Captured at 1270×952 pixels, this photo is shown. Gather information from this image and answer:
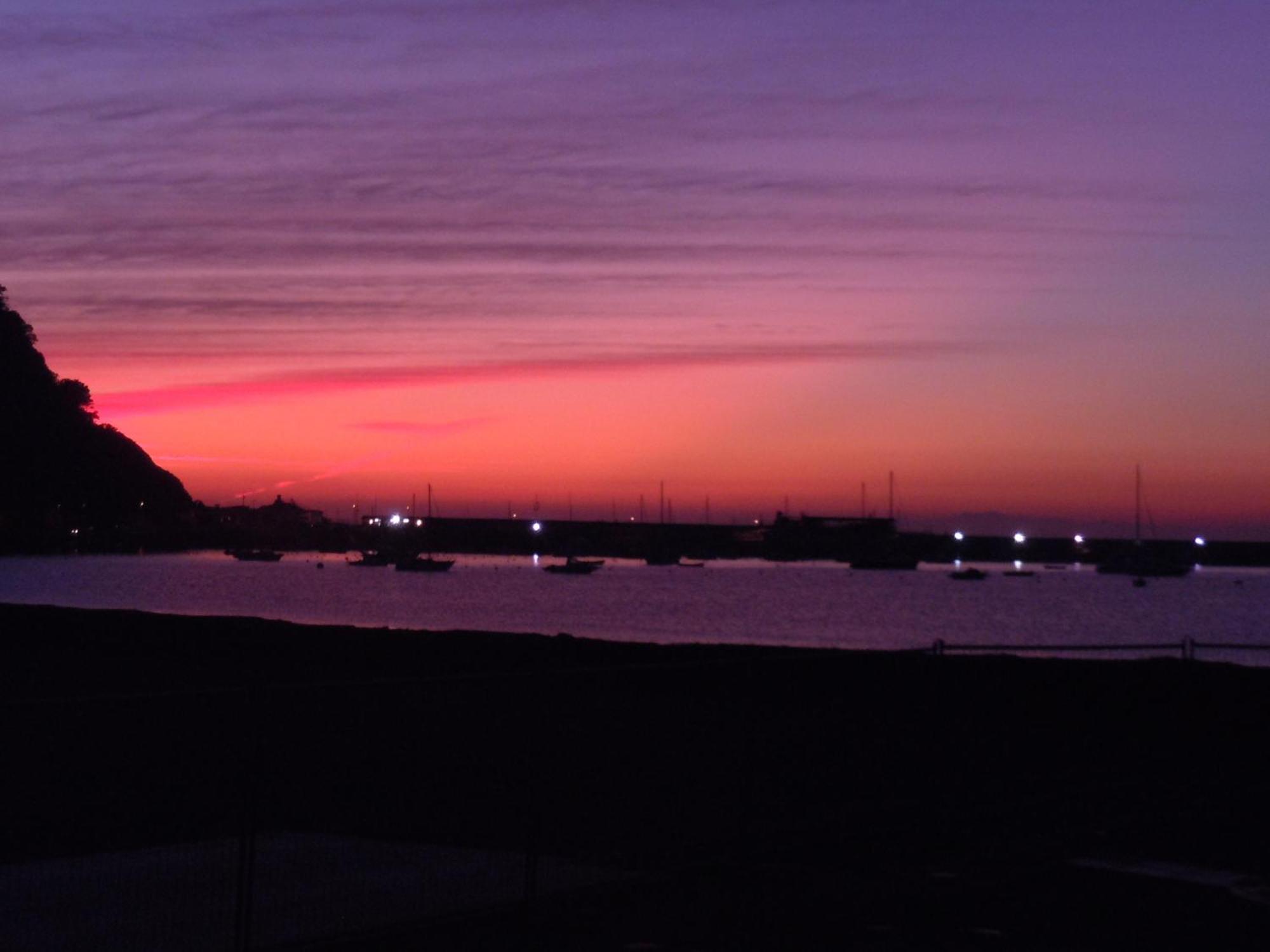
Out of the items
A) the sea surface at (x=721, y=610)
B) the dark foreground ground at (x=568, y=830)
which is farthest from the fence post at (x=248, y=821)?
the sea surface at (x=721, y=610)

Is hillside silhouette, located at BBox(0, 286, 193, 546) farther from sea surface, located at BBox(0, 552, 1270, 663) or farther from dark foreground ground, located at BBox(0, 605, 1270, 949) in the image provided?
dark foreground ground, located at BBox(0, 605, 1270, 949)

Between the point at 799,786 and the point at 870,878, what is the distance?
4240 millimetres

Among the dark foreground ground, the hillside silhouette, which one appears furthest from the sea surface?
the dark foreground ground

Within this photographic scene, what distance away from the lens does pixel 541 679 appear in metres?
10.4

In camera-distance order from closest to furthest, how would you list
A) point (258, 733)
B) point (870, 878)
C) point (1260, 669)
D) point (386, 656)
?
point (258, 733) < point (870, 878) < point (1260, 669) < point (386, 656)

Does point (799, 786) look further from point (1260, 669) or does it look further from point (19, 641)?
point (19, 641)

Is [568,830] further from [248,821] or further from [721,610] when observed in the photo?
[721,610]

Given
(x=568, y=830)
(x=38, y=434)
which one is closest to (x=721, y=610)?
(x=38, y=434)

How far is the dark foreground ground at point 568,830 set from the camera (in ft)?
29.6

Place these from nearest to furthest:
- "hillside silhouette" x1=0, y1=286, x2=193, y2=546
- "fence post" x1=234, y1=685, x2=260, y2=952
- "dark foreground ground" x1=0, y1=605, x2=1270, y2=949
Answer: "fence post" x1=234, y1=685, x2=260, y2=952, "dark foreground ground" x1=0, y1=605, x2=1270, y2=949, "hillside silhouette" x1=0, y1=286, x2=193, y2=546

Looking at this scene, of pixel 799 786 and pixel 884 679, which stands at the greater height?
pixel 884 679

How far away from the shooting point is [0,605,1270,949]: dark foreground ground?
29.6ft

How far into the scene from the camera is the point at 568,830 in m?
12.1

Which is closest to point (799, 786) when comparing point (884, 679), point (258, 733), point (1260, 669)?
point (884, 679)
